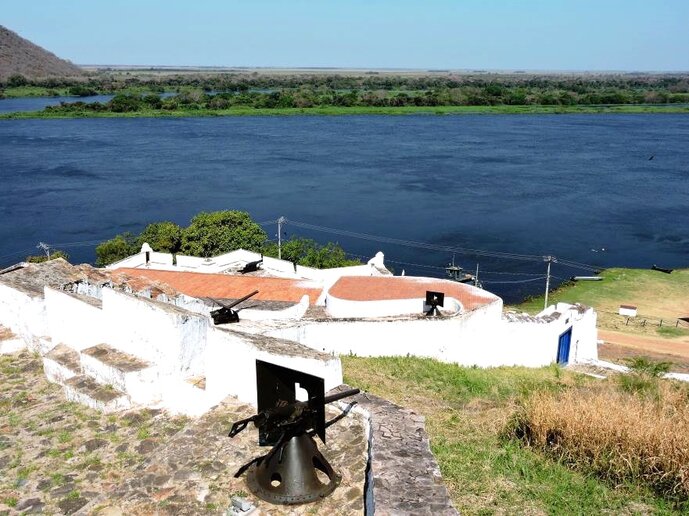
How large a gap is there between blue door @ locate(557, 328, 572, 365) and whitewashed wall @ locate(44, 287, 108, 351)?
12.8 metres

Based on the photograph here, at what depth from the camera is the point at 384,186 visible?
177ft

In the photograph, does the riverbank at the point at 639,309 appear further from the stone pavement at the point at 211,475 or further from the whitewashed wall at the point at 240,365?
the stone pavement at the point at 211,475

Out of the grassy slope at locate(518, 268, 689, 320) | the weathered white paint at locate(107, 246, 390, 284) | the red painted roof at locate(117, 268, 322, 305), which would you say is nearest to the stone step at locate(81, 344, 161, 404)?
the red painted roof at locate(117, 268, 322, 305)

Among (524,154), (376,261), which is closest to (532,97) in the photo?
(524,154)

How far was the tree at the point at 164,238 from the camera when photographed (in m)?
31.4

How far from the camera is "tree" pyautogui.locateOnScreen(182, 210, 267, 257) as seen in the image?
1216 inches

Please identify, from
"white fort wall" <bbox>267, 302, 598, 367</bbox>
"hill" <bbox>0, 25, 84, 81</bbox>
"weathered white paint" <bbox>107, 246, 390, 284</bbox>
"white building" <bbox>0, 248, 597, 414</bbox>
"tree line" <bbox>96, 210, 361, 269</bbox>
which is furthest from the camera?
"hill" <bbox>0, 25, 84, 81</bbox>

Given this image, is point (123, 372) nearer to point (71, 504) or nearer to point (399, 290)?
point (71, 504)

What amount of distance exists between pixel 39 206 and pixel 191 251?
21837 millimetres

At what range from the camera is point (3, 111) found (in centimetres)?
10031

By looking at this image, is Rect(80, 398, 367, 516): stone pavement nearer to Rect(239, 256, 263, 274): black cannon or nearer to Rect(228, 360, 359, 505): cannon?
Rect(228, 360, 359, 505): cannon

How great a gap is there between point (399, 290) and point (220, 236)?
639 inches

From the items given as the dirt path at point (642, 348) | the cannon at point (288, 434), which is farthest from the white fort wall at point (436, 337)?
the cannon at point (288, 434)

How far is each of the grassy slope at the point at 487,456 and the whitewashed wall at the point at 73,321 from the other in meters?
4.14
